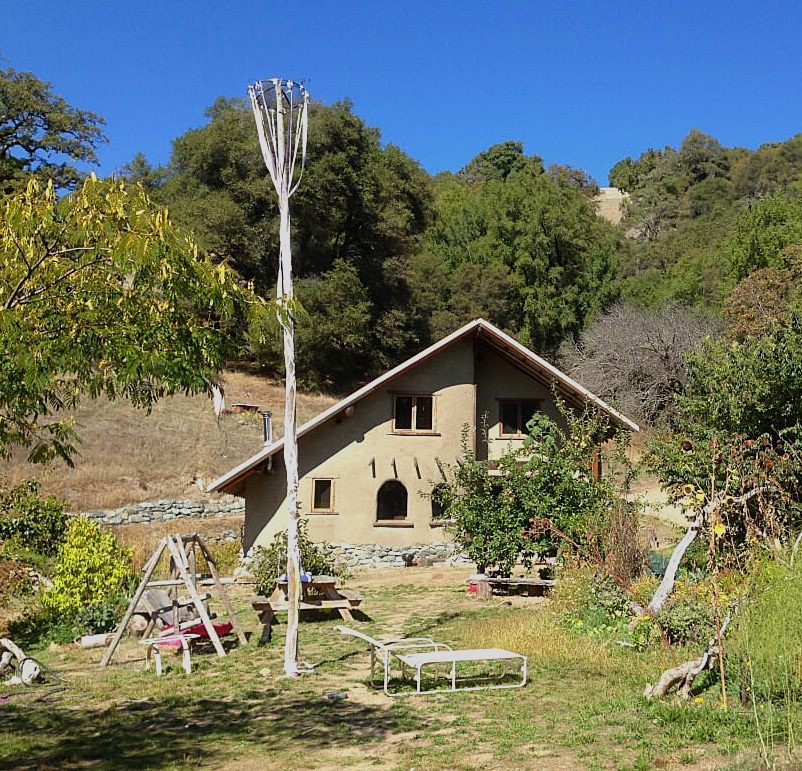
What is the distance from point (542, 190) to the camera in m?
61.2

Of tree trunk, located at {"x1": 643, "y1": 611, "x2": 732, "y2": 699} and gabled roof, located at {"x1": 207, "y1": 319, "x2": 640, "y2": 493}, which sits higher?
gabled roof, located at {"x1": 207, "y1": 319, "x2": 640, "y2": 493}

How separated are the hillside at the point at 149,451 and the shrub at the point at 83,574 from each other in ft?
41.8

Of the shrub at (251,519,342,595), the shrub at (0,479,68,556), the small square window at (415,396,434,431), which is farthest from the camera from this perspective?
the small square window at (415,396,434,431)

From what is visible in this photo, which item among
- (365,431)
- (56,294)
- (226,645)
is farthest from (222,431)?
(56,294)

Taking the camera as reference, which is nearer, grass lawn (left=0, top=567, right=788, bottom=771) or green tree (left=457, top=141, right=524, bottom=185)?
grass lawn (left=0, top=567, right=788, bottom=771)

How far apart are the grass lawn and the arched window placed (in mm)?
12179

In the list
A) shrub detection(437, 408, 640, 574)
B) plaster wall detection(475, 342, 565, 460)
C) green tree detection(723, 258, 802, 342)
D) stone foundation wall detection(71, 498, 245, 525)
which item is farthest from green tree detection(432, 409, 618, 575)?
green tree detection(723, 258, 802, 342)

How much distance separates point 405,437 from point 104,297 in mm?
18046

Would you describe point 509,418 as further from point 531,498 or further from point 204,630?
point 204,630

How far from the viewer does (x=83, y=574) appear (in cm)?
1491

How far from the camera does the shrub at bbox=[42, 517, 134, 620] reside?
14.8 meters

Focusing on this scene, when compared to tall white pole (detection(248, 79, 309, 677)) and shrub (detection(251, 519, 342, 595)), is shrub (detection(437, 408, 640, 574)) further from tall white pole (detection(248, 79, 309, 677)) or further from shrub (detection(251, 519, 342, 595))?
tall white pole (detection(248, 79, 309, 677))

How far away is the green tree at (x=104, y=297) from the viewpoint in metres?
6.65

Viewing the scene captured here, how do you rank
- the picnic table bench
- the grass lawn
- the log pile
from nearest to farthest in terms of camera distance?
the grass lawn
the log pile
the picnic table bench
